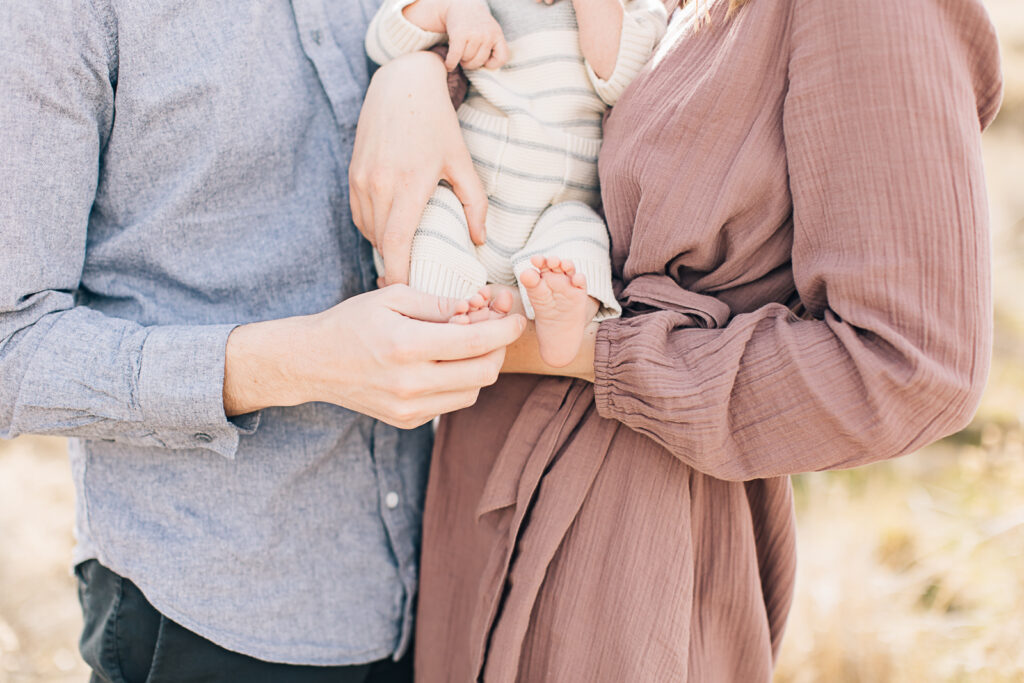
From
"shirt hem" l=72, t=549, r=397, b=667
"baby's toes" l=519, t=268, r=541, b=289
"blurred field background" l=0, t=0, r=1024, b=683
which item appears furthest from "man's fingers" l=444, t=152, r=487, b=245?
"blurred field background" l=0, t=0, r=1024, b=683

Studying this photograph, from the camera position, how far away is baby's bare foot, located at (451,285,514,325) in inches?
41.4

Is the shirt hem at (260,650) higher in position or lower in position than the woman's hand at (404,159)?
lower

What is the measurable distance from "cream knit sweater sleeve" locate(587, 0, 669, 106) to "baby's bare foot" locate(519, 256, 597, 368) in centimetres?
43

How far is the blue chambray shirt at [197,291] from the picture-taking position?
1.04 meters

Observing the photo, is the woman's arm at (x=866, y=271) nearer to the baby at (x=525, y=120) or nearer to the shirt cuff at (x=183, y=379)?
the baby at (x=525, y=120)

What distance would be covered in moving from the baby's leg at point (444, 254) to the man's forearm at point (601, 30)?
364 mm

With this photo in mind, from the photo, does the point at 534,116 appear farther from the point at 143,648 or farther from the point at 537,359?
the point at 143,648

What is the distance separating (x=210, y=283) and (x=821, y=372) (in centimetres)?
98

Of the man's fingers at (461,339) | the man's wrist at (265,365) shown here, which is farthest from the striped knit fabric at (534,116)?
the man's wrist at (265,365)

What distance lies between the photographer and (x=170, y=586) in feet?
3.94

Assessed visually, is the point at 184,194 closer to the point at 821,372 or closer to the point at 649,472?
the point at 649,472

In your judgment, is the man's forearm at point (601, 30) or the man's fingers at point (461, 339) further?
the man's forearm at point (601, 30)

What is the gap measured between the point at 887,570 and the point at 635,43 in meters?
2.41

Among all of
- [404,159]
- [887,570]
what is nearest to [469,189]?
[404,159]
